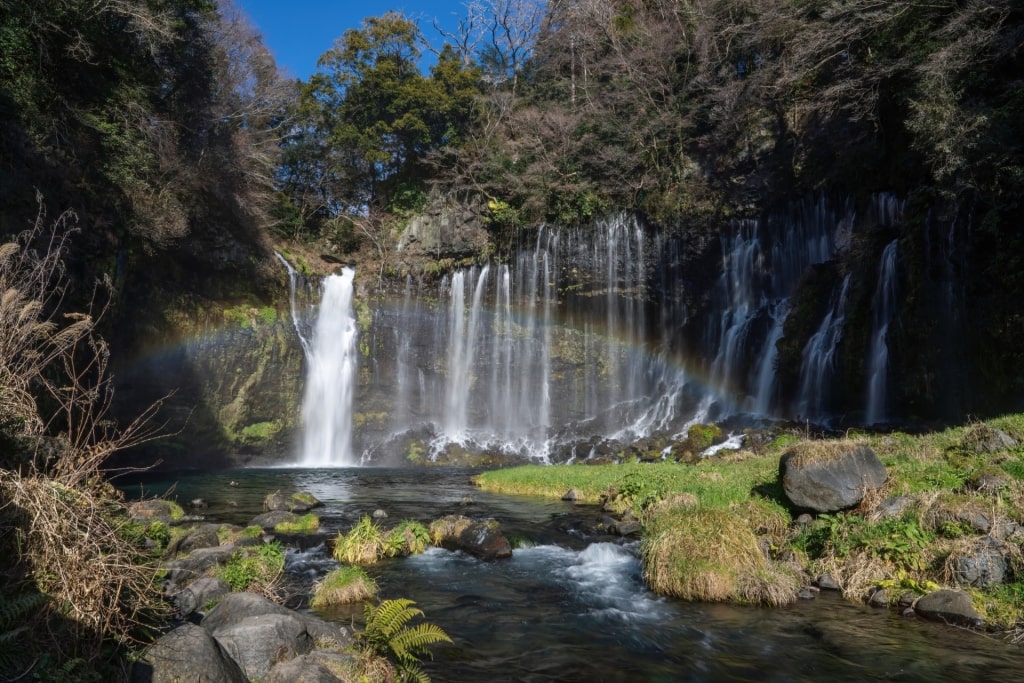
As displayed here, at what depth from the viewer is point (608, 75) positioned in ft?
124

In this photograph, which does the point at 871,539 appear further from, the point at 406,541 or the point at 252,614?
the point at 252,614

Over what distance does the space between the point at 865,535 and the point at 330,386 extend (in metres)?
26.4

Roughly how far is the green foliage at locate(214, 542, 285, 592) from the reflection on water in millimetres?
773

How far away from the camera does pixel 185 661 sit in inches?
159

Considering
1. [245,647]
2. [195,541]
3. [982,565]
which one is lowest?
[195,541]

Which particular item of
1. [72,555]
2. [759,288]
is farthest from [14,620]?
[759,288]

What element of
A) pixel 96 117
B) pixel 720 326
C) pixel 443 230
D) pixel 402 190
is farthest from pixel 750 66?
pixel 96 117

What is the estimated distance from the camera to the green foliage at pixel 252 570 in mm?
7227

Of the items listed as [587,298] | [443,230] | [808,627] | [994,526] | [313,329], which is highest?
[443,230]

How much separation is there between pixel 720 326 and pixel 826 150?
9.07 meters

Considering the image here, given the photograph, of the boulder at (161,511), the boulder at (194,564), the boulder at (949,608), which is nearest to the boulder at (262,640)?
the boulder at (194,564)

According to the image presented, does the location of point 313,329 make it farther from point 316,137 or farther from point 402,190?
point 316,137

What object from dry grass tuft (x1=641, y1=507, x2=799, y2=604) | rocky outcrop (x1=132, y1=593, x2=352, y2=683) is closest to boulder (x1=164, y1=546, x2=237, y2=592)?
rocky outcrop (x1=132, y1=593, x2=352, y2=683)

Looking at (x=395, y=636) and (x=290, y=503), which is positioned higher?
(x=395, y=636)
